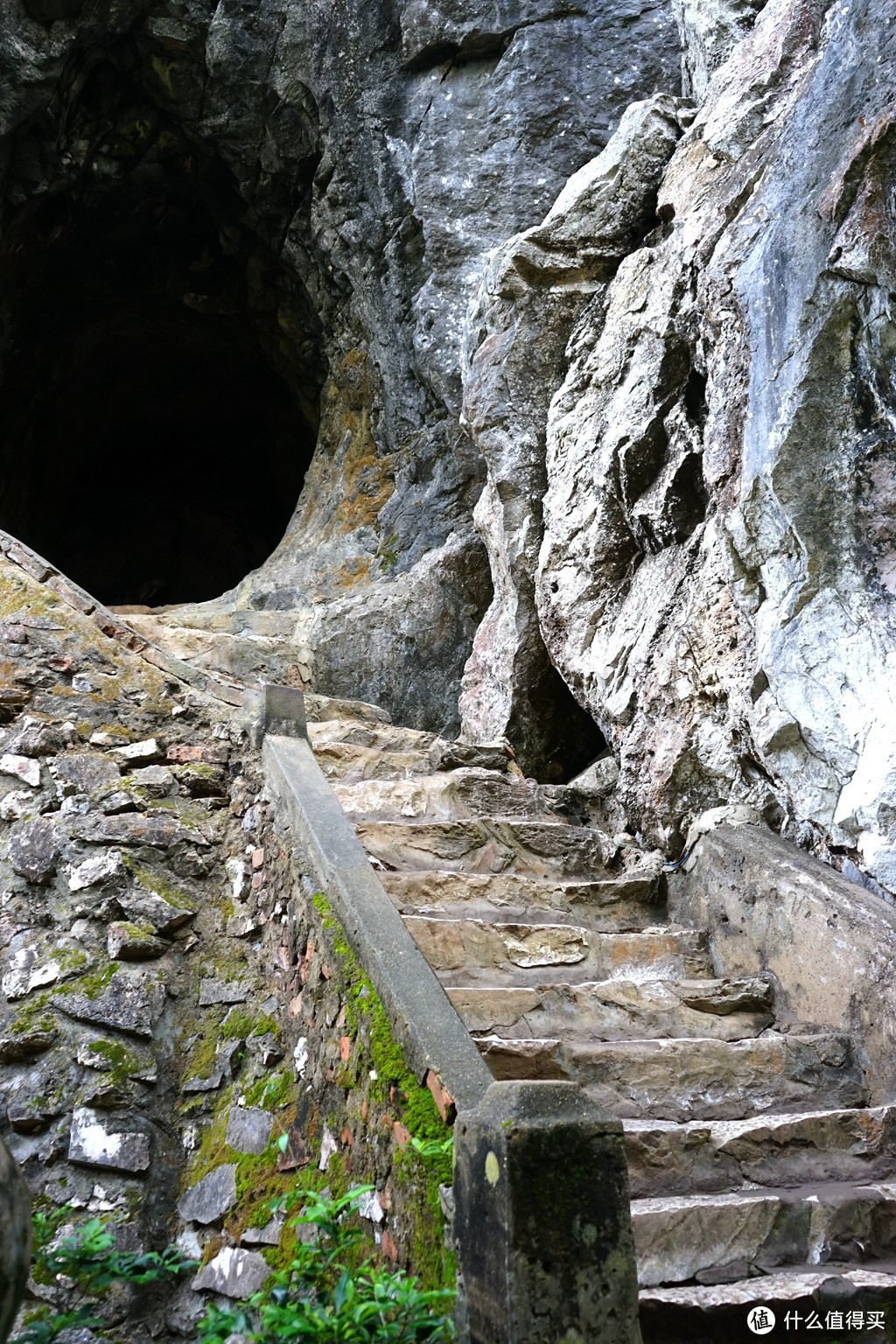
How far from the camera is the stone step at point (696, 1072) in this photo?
3.06m

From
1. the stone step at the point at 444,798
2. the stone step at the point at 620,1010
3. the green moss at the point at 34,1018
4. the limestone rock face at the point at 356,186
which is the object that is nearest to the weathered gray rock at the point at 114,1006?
the green moss at the point at 34,1018

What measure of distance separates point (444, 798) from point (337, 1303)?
9.98 ft

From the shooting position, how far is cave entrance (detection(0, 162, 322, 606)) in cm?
1258

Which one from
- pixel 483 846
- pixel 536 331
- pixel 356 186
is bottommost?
pixel 483 846

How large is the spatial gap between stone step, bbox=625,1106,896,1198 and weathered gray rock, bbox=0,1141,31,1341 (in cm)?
175

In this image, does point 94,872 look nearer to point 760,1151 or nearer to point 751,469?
Answer: point 760,1151

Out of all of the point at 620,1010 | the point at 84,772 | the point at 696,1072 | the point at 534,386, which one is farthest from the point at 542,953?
the point at 534,386

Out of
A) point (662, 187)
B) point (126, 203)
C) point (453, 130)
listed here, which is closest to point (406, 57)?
point (453, 130)

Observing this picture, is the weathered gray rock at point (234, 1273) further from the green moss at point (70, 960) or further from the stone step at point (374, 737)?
the stone step at point (374, 737)

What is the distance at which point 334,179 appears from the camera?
10961 millimetres

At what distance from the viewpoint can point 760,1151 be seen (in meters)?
2.85

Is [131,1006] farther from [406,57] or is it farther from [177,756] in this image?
[406,57]

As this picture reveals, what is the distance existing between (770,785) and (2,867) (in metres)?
3.08

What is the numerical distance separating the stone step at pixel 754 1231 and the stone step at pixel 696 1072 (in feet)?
1.31
